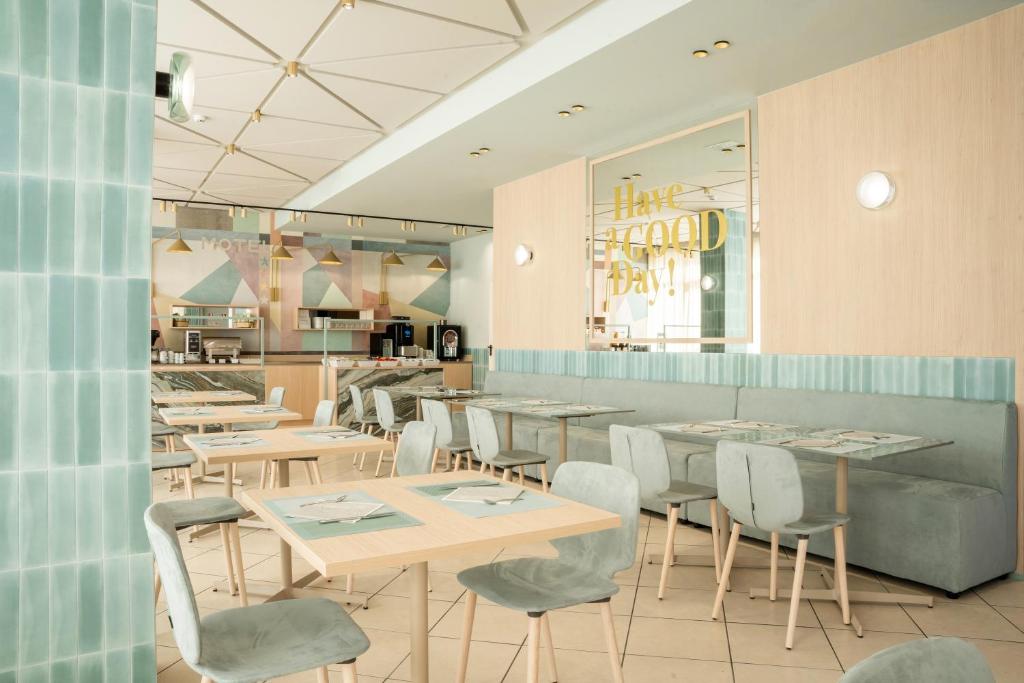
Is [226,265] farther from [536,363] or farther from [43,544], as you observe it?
[43,544]

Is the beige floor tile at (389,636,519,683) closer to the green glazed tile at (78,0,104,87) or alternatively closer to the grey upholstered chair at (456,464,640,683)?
the grey upholstered chair at (456,464,640,683)

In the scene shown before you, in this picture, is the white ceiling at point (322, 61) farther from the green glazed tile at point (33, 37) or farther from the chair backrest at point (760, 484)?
the chair backrest at point (760, 484)

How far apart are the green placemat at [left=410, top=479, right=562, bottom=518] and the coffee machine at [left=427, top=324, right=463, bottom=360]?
8958mm

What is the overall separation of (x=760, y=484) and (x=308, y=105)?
4685mm

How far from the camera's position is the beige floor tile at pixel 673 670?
2.74m

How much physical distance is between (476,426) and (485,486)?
2424 millimetres

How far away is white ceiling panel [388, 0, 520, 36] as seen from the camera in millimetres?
4172

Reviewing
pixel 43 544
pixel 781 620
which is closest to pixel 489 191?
pixel 781 620

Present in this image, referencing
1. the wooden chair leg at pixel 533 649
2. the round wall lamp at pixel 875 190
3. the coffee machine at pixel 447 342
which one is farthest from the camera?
the coffee machine at pixel 447 342

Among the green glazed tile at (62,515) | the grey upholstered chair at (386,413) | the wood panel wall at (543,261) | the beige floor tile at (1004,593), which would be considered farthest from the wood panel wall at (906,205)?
the green glazed tile at (62,515)

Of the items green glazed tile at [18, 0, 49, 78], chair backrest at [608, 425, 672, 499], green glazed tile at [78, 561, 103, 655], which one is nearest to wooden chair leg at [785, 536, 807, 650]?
chair backrest at [608, 425, 672, 499]

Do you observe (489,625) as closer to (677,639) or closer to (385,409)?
(677,639)

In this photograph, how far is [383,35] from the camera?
15.2 feet

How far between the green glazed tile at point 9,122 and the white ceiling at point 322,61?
2422 mm
